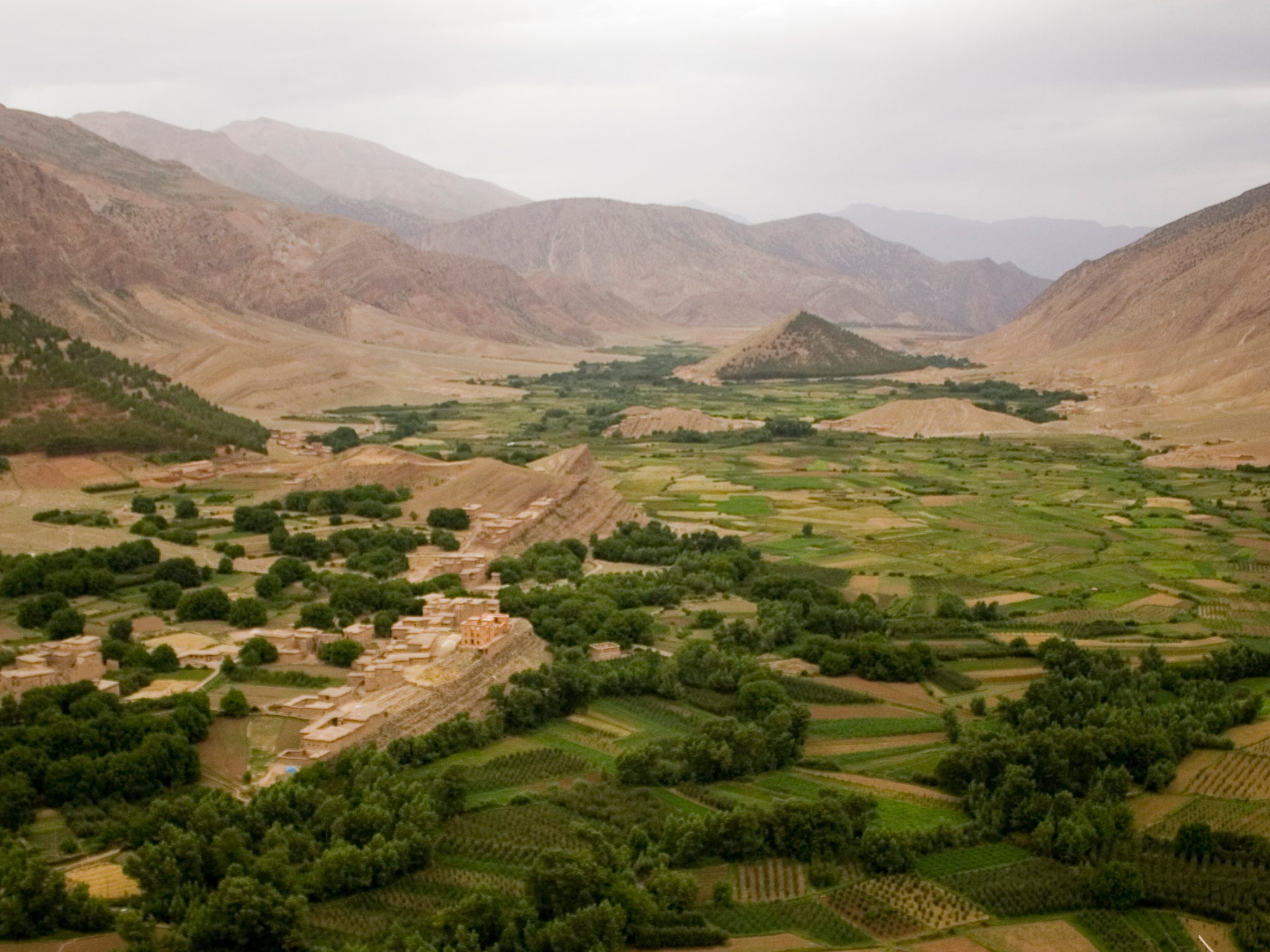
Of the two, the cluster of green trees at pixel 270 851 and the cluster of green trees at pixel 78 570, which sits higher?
the cluster of green trees at pixel 78 570

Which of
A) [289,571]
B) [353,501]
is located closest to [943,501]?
[353,501]

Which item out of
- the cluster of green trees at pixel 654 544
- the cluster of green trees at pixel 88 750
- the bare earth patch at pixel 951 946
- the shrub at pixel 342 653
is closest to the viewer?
the bare earth patch at pixel 951 946

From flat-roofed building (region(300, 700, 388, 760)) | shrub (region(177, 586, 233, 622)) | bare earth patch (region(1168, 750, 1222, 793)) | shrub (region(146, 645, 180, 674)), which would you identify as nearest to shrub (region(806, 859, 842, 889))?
bare earth patch (region(1168, 750, 1222, 793))

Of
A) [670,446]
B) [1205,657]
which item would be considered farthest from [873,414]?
[1205,657]

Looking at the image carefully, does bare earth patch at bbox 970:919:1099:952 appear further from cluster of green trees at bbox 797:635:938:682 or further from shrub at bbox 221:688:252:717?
shrub at bbox 221:688:252:717

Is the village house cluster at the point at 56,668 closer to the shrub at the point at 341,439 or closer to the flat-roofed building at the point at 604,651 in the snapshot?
the flat-roofed building at the point at 604,651

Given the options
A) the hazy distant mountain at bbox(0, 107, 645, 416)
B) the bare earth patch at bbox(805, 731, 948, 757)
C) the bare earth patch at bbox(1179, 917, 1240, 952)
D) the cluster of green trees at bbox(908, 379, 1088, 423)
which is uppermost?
the hazy distant mountain at bbox(0, 107, 645, 416)

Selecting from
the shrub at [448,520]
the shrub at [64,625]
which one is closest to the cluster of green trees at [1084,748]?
the shrub at [64,625]
